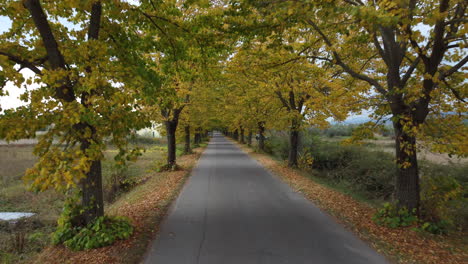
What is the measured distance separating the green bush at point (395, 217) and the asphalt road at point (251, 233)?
110cm

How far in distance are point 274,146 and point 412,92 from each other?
2036cm

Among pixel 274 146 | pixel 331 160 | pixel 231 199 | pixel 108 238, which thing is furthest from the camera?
pixel 274 146

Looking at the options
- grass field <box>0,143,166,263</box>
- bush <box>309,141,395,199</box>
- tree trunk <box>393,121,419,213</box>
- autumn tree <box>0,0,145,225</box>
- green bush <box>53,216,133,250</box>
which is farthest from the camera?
bush <box>309,141,395,199</box>

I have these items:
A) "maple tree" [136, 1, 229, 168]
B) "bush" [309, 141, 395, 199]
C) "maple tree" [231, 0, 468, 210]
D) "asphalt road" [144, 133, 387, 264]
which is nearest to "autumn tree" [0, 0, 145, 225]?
"maple tree" [136, 1, 229, 168]

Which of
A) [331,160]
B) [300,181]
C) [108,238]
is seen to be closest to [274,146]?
[331,160]

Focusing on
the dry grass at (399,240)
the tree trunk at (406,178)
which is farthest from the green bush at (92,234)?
the tree trunk at (406,178)

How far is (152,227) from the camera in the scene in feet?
20.4

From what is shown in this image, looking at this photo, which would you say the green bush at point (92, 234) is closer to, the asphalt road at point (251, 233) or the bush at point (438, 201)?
the asphalt road at point (251, 233)

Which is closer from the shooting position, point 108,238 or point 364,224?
point 108,238

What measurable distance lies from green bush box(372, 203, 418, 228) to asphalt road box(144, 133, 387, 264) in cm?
110

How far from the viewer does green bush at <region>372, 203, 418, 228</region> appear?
6242mm

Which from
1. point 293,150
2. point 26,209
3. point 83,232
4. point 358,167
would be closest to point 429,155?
point 358,167

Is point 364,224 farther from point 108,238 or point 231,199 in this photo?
point 108,238

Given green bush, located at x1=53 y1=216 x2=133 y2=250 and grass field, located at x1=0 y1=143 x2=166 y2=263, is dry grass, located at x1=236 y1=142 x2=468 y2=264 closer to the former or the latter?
green bush, located at x1=53 y1=216 x2=133 y2=250
